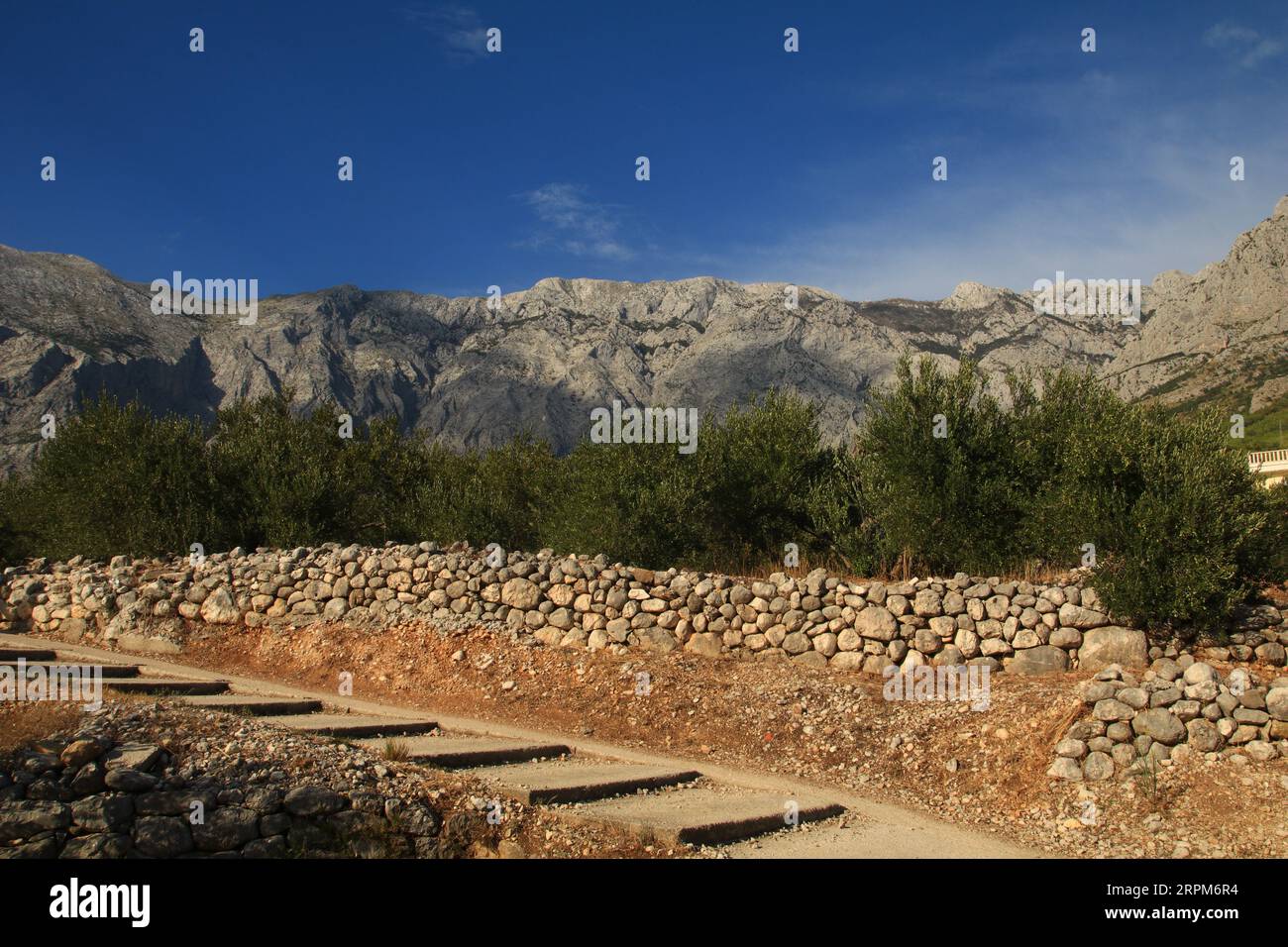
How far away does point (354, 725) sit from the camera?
1051 cm

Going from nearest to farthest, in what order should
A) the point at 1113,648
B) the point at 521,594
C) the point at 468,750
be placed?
1. the point at 468,750
2. the point at 1113,648
3. the point at 521,594

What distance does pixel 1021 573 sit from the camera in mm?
14797

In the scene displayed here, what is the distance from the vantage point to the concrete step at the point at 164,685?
38.7ft

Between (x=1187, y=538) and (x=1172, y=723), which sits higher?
(x=1187, y=538)

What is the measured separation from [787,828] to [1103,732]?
4.30 metres

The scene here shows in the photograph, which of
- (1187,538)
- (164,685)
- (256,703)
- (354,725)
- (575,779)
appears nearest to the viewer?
(575,779)

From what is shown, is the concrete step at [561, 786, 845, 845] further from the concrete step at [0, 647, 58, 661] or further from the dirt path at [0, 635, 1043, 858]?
the concrete step at [0, 647, 58, 661]

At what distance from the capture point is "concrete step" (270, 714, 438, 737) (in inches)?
398

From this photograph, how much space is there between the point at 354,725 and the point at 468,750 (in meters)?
1.81

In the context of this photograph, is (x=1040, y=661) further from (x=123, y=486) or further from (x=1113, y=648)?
(x=123, y=486)

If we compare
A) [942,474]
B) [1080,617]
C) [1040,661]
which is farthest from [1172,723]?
[942,474]

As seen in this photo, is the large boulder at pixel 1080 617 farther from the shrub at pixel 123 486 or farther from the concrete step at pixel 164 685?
the shrub at pixel 123 486

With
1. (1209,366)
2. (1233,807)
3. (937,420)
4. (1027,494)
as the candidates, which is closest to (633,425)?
(937,420)

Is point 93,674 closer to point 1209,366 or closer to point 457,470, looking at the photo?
point 457,470
